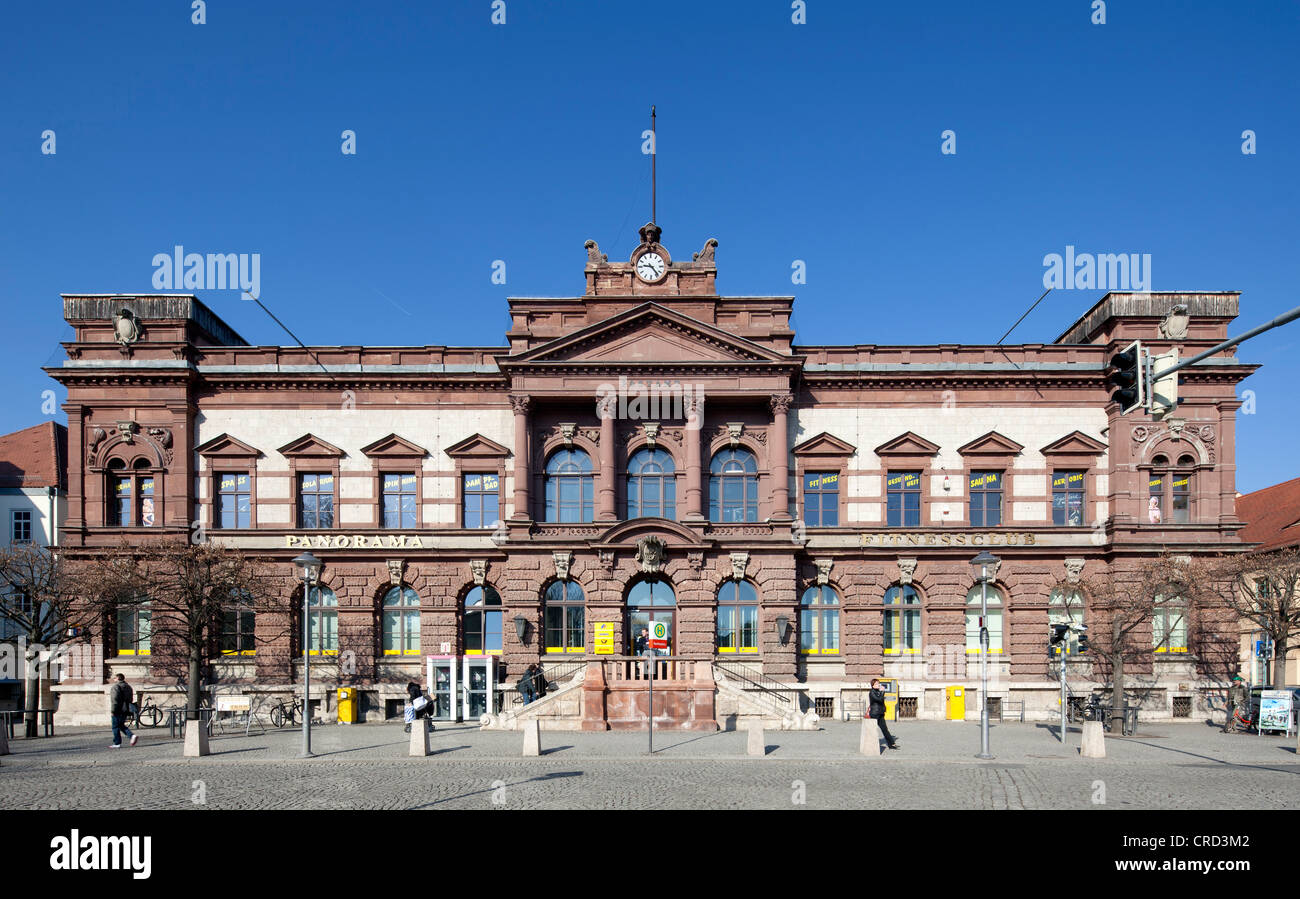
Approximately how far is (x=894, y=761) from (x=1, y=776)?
66.7 ft

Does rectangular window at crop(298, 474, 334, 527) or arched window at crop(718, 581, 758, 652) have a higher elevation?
rectangular window at crop(298, 474, 334, 527)

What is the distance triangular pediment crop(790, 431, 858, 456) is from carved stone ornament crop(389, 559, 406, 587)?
15.3 meters

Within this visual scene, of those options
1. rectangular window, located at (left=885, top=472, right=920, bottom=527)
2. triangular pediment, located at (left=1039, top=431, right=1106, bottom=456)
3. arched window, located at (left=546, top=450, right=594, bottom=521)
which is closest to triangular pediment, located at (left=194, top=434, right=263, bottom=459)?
arched window, located at (left=546, top=450, right=594, bottom=521)

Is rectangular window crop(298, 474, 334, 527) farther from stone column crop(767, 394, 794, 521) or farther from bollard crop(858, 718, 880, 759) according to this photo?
bollard crop(858, 718, 880, 759)

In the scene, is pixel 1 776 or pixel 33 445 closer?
pixel 1 776

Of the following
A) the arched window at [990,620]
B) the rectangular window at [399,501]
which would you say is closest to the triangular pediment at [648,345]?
the rectangular window at [399,501]

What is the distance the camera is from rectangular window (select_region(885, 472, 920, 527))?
36281 millimetres

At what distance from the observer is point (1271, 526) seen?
5034 cm

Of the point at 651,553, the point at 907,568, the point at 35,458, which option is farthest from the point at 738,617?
the point at 35,458

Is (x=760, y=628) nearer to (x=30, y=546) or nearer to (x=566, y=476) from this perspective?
(x=566, y=476)

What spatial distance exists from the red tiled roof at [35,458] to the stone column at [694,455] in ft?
101

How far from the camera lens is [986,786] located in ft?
62.6

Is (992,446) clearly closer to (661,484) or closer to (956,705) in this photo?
(956,705)

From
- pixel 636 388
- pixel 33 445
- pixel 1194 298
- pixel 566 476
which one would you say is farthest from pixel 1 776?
pixel 1194 298
